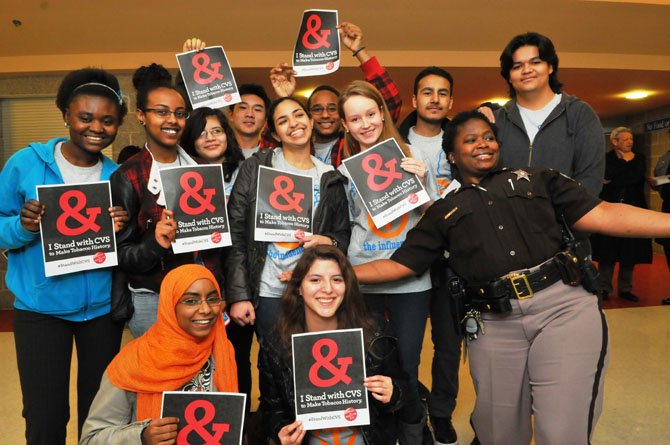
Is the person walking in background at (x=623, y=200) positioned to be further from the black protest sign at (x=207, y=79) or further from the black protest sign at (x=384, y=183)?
the black protest sign at (x=207, y=79)

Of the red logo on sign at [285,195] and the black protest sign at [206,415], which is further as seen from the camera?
the red logo on sign at [285,195]

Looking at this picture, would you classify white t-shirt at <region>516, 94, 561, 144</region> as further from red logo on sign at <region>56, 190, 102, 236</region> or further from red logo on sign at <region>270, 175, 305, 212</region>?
red logo on sign at <region>56, 190, 102, 236</region>

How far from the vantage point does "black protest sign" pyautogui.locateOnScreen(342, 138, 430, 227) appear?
2209 mm

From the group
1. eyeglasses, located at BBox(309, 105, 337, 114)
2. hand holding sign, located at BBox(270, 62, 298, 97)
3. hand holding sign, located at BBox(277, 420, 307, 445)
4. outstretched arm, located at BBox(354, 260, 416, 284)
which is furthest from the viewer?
eyeglasses, located at BBox(309, 105, 337, 114)

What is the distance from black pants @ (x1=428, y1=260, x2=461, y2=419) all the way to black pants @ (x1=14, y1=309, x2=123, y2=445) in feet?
5.11

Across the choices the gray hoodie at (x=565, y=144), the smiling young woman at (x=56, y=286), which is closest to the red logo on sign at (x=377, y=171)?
the gray hoodie at (x=565, y=144)

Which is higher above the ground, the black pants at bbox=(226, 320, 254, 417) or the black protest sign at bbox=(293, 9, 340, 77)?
the black protest sign at bbox=(293, 9, 340, 77)

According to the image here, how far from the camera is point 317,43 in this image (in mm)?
2830

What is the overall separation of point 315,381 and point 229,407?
0.29 m

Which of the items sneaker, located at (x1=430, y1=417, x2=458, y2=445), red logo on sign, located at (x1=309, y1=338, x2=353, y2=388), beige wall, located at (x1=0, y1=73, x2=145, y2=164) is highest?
beige wall, located at (x1=0, y1=73, x2=145, y2=164)

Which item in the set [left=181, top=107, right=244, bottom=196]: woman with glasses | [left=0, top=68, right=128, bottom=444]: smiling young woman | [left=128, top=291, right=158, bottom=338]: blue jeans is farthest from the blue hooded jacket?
[left=181, top=107, right=244, bottom=196]: woman with glasses

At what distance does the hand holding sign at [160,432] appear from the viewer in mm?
1658

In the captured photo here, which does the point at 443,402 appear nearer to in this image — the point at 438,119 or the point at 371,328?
the point at 371,328

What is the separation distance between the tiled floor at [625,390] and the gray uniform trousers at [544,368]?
1024mm
